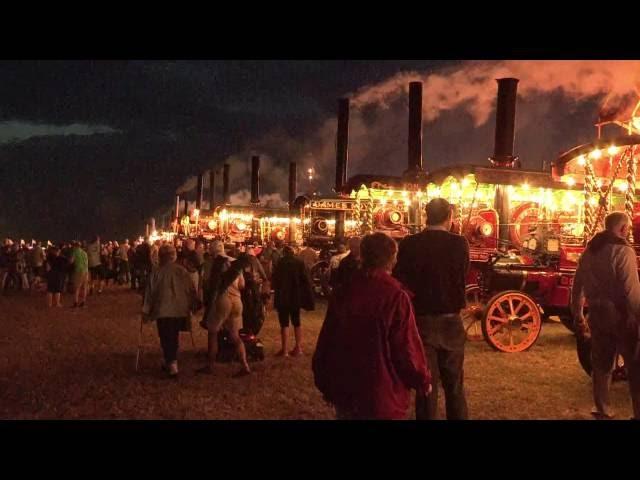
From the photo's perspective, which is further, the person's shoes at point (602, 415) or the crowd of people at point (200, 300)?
the crowd of people at point (200, 300)

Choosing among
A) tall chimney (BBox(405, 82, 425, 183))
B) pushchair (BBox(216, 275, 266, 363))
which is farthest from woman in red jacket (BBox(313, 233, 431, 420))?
tall chimney (BBox(405, 82, 425, 183))

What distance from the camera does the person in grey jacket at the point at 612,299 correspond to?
509cm

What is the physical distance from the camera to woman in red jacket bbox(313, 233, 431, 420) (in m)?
3.06

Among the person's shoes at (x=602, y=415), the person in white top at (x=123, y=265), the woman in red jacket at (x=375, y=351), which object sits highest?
the woman in red jacket at (x=375, y=351)

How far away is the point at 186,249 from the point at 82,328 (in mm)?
2677

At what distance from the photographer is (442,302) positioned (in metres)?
4.34

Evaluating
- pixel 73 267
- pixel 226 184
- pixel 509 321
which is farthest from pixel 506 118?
pixel 226 184

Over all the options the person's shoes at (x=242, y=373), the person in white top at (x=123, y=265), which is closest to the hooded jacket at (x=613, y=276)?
the person's shoes at (x=242, y=373)

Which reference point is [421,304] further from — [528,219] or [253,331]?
[528,219]

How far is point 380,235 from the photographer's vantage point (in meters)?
3.30

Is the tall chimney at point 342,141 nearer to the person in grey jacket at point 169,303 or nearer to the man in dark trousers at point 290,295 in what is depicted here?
the man in dark trousers at point 290,295

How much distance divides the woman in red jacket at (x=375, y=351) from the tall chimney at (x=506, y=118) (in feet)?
57.2

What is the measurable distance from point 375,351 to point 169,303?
4911 millimetres

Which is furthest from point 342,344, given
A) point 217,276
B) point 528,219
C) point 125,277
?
point 125,277
